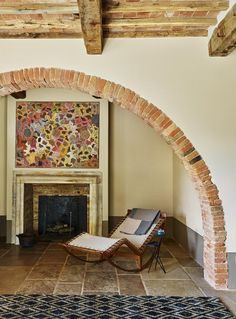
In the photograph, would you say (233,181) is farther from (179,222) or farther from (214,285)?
(179,222)

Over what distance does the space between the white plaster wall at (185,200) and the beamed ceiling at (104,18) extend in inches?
94.4

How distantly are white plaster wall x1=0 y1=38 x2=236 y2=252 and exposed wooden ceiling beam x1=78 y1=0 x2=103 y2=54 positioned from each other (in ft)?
0.75

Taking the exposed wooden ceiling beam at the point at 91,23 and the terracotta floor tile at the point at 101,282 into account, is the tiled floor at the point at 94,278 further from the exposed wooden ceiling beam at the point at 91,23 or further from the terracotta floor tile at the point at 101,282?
the exposed wooden ceiling beam at the point at 91,23

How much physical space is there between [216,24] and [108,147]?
3.59 metres

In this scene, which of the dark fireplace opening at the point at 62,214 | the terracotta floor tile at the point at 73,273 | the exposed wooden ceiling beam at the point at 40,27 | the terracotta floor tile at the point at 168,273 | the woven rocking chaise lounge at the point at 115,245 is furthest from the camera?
the dark fireplace opening at the point at 62,214

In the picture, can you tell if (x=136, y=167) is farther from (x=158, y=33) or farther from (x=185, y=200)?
(x=158, y=33)

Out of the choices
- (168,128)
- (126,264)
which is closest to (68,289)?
(126,264)

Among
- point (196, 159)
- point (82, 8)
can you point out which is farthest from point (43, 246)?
point (82, 8)

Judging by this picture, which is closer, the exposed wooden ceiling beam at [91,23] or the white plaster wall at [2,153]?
the exposed wooden ceiling beam at [91,23]

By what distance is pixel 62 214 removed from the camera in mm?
7191

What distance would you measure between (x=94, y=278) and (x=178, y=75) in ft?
9.06

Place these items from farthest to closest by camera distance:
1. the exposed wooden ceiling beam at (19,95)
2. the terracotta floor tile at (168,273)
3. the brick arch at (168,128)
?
the exposed wooden ceiling beam at (19,95), the terracotta floor tile at (168,273), the brick arch at (168,128)

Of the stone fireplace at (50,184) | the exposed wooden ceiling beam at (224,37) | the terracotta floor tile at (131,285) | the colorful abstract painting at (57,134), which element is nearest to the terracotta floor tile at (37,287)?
the terracotta floor tile at (131,285)

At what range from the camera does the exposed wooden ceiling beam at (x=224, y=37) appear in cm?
323
